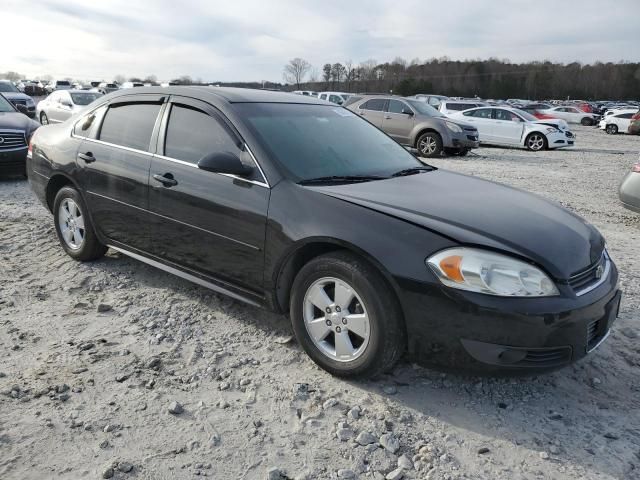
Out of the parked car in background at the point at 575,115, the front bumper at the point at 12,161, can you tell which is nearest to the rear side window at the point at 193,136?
the front bumper at the point at 12,161

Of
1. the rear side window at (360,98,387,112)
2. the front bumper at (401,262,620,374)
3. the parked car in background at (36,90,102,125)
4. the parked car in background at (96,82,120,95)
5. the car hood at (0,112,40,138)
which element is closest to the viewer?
the front bumper at (401,262,620,374)

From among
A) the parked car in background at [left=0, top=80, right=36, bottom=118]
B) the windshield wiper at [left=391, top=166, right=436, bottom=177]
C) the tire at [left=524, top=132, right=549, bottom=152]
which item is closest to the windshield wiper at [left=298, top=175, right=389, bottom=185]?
the windshield wiper at [left=391, top=166, right=436, bottom=177]

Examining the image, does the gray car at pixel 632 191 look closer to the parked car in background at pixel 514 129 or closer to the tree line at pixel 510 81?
the parked car in background at pixel 514 129

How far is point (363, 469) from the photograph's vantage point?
237 cm

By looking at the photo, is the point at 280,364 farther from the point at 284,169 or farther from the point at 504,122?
the point at 504,122

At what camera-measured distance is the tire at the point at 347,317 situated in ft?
9.09

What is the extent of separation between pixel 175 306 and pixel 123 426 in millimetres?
1462

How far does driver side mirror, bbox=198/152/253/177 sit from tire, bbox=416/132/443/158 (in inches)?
466

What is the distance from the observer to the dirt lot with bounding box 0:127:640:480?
7.84 feet

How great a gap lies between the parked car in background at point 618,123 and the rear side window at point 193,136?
105 ft

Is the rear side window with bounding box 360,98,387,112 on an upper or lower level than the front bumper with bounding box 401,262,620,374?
upper

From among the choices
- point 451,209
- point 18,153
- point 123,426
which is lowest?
point 123,426

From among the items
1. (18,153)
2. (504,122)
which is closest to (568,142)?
(504,122)

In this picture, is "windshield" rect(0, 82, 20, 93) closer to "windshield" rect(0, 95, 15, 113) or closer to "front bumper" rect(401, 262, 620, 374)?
"windshield" rect(0, 95, 15, 113)
